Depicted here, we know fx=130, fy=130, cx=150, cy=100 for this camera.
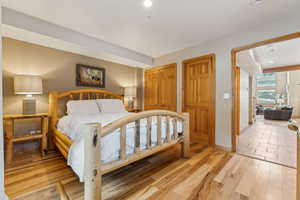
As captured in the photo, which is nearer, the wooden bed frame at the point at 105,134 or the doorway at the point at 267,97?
the wooden bed frame at the point at 105,134

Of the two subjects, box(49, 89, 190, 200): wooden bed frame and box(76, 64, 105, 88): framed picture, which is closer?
box(49, 89, 190, 200): wooden bed frame

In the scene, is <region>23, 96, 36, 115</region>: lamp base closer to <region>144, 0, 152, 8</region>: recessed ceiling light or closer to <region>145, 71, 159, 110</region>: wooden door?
<region>144, 0, 152, 8</region>: recessed ceiling light

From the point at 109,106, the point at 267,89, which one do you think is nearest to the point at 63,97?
the point at 109,106

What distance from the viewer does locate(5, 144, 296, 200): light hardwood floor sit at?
4.52 feet

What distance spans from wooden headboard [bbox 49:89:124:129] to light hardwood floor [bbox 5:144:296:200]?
2.87 ft

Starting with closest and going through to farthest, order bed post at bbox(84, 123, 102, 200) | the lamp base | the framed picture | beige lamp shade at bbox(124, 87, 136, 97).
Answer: bed post at bbox(84, 123, 102, 200) < the lamp base < the framed picture < beige lamp shade at bbox(124, 87, 136, 97)

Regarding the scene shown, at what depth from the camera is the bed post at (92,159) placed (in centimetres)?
110

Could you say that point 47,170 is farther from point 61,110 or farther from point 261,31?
point 261,31

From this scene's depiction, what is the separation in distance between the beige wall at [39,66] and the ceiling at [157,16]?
79 centimetres

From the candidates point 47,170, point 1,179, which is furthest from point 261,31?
point 47,170

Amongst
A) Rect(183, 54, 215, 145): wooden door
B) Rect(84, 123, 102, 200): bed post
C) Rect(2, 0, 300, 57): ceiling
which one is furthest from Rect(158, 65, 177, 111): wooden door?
Rect(84, 123, 102, 200): bed post

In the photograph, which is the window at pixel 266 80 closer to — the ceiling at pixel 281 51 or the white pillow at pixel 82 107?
the ceiling at pixel 281 51

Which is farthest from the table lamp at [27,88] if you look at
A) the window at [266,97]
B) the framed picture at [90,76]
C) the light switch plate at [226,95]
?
the window at [266,97]

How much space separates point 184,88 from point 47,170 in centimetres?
306
